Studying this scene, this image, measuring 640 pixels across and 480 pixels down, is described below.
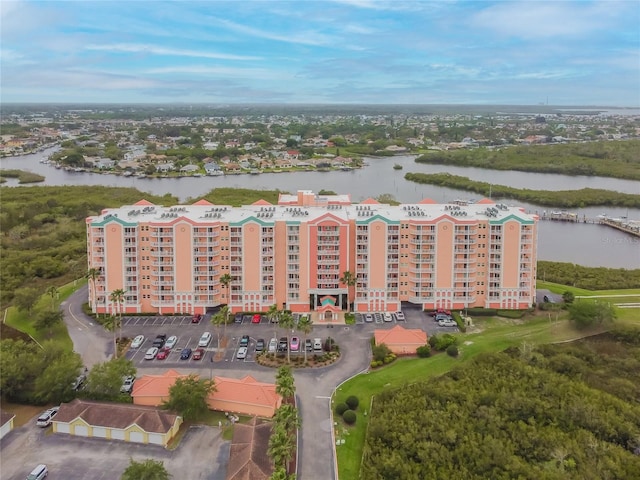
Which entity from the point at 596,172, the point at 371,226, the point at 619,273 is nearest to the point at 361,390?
the point at 371,226

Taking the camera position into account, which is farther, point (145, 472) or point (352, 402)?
point (352, 402)

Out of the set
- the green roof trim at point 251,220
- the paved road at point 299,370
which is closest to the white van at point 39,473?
the paved road at point 299,370

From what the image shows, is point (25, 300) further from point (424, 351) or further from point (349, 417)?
point (424, 351)

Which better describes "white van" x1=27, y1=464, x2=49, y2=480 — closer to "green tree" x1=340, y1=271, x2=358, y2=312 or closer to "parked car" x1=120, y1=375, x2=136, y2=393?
"parked car" x1=120, y1=375, x2=136, y2=393

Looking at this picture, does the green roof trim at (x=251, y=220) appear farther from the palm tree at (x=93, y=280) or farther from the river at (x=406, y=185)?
the river at (x=406, y=185)

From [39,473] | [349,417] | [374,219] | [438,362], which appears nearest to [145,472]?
[39,473]

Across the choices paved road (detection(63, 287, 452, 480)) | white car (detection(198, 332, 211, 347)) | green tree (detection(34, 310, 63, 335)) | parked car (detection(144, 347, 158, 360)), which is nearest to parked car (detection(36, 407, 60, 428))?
paved road (detection(63, 287, 452, 480))
